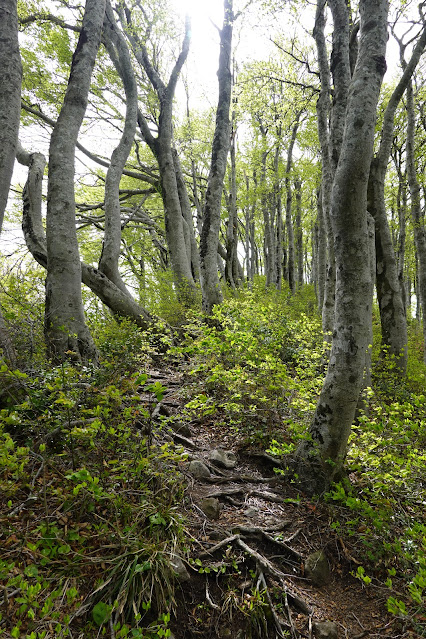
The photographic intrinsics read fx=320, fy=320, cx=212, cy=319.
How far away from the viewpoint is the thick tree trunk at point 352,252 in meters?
2.99

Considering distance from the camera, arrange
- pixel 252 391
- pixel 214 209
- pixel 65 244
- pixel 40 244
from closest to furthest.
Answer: pixel 252 391 < pixel 65 244 < pixel 40 244 < pixel 214 209

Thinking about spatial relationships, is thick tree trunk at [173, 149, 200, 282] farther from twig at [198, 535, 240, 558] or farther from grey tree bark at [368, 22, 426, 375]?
twig at [198, 535, 240, 558]

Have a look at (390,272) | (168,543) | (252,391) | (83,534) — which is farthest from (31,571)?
(390,272)

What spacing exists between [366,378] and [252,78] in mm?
9414

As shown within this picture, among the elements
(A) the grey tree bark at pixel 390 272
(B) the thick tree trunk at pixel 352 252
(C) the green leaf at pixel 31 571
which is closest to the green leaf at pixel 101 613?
(C) the green leaf at pixel 31 571

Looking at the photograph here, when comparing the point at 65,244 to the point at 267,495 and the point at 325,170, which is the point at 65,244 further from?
the point at 325,170

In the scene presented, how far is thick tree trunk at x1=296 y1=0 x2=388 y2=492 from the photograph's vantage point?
2.99 metres

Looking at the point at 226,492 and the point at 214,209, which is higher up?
the point at 214,209

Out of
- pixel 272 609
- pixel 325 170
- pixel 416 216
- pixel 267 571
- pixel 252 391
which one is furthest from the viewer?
pixel 416 216

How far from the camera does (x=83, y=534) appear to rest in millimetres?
2139

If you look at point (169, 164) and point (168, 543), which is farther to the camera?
point (169, 164)

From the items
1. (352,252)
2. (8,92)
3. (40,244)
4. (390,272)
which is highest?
(8,92)

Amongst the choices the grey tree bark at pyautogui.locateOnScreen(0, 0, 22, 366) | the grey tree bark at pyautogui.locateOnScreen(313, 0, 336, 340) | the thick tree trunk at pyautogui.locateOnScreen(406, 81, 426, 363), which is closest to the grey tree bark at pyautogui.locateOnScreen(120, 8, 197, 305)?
the grey tree bark at pyautogui.locateOnScreen(313, 0, 336, 340)

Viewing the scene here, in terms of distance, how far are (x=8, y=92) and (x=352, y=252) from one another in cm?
463
